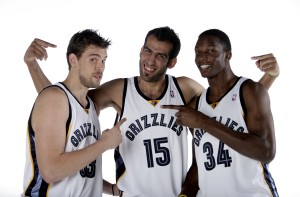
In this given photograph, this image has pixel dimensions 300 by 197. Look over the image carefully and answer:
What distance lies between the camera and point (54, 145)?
3.57 meters

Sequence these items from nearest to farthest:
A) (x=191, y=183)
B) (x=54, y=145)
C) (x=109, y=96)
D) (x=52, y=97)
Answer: (x=54, y=145)
(x=52, y=97)
(x=191, y=183)
(x=109, y=96)

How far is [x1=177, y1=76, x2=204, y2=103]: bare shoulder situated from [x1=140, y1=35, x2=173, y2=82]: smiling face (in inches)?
9.7

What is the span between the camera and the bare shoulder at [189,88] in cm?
443

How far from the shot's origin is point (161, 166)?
165 inches

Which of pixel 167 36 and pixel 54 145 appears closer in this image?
pixel 54 145

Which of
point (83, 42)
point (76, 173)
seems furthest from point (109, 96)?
point (76, 173)

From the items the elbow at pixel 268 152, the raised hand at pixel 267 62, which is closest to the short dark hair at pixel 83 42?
the raised hand at pixel 267 62

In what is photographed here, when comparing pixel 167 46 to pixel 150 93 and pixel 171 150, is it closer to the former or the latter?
pixel 150 93

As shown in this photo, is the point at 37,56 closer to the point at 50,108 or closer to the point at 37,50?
the point at 37,50

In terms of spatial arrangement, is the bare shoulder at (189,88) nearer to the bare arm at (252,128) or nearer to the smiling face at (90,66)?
the bare arm at (252,128)

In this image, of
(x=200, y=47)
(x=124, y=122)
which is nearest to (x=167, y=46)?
(x=200, y=47)

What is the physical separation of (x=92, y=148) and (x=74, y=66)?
757 mm

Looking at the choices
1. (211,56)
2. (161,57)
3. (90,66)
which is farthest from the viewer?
(161,57)

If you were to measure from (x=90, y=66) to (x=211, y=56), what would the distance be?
0.99 metres
